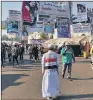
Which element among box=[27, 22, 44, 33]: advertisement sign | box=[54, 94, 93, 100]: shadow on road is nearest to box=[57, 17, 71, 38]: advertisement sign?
box=[27, 22, 44, 33]: advertisement sign

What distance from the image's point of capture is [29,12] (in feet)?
102

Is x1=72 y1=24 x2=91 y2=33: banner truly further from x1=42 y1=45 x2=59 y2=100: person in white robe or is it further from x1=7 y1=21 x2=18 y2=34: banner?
x1=42 y1=45 x2=59 y2=100: person in white robe

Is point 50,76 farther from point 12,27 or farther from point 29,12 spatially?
point 12,27

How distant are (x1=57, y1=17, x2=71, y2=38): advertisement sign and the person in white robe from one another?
1922 centimetres

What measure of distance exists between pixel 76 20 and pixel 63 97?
19.2 metres

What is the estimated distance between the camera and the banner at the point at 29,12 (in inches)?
1206

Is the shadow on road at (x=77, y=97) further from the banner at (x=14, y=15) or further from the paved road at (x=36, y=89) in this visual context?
the banner at (x=14, y=15)

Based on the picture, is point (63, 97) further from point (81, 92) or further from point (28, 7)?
point (28, 7)

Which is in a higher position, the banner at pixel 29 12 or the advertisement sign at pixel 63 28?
the banner at pixel 29 12

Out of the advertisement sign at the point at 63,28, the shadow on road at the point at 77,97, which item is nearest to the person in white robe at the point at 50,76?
the shadow on road at the point at 77,97

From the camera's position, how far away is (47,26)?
3641 centimetres

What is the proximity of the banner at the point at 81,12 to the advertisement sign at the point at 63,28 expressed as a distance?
1704 millimetres

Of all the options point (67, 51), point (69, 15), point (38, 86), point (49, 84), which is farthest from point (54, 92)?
point (69, 15)

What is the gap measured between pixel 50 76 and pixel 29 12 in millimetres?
20725
